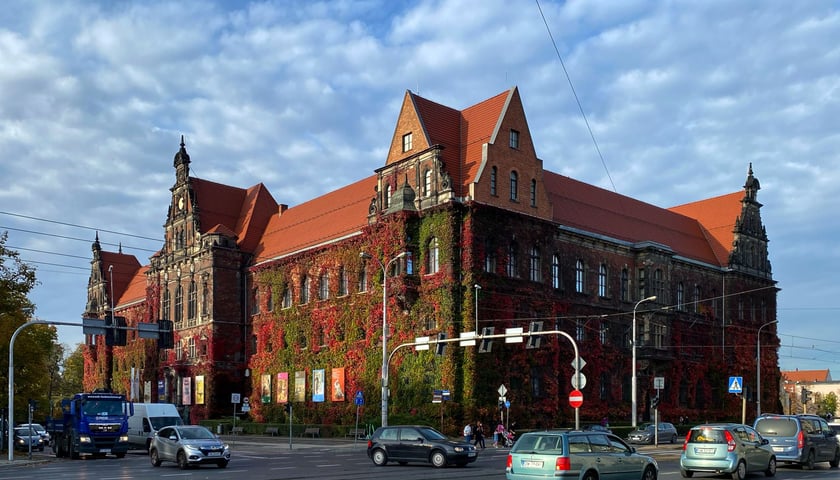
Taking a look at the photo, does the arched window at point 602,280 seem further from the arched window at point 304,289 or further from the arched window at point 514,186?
the arched window at point 304,289

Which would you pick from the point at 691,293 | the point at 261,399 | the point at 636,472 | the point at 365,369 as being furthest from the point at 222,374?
the point at 636,472

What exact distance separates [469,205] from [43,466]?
30.2 m

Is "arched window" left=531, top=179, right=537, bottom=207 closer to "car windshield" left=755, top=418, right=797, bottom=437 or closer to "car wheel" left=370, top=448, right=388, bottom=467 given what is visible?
"car wheel" left=370, top=448, right=388, bottom=467

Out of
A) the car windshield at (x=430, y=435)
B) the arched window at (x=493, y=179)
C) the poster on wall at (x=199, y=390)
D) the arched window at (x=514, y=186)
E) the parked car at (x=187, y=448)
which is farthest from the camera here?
the poster on wall at (x=199, y=390)

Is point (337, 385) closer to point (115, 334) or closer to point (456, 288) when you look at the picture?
point (456, 288)

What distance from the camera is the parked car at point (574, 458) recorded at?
19422 millimetres

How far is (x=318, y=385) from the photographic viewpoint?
66438 millimetres

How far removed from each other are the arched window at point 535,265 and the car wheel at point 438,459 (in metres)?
29.9

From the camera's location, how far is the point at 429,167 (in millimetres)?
58375

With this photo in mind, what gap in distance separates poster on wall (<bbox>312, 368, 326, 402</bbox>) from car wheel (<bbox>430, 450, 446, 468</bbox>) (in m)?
35.1

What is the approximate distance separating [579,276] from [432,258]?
43.3 feet

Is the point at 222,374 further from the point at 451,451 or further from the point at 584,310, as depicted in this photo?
the point at 451,451

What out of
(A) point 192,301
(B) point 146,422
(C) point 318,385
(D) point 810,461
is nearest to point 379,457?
(D) point 810,461

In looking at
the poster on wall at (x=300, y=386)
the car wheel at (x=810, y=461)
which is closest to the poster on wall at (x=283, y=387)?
the poster on wall at (x=300, y=386)
